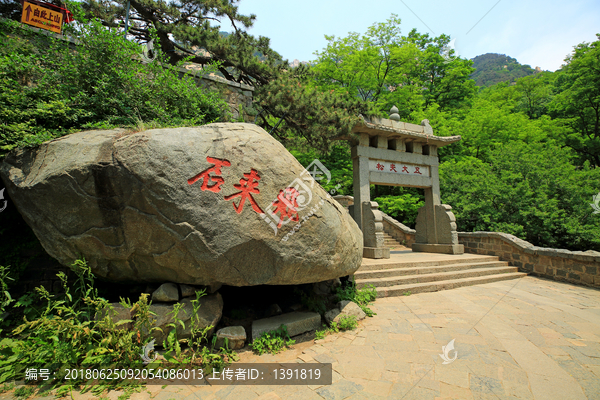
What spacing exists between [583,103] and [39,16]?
2480 centimetres

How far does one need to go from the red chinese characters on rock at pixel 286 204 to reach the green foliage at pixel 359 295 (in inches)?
78.5

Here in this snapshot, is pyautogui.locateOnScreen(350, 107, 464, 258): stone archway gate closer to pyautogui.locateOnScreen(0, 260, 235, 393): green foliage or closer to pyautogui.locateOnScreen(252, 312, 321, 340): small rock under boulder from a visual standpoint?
pyautogui.locateOnScreen(252, 312, 321, 340): small rock under boulder

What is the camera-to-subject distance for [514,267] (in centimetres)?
757

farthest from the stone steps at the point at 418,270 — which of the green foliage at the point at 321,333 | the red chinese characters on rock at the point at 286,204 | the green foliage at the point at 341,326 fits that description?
the red chinese characters on rock at the point at 286,204

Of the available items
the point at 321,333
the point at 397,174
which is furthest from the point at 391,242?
the point at 321,333

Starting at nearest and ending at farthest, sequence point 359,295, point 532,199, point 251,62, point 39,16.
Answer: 1. point 359,295
2. point 39,16
3. point 251,62
4. point 532,199

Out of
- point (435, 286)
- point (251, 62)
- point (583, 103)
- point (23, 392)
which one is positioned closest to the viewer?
point (23, 392)

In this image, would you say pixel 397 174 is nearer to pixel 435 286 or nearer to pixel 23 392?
pixel 435 286

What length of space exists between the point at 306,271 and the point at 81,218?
270 centimetres

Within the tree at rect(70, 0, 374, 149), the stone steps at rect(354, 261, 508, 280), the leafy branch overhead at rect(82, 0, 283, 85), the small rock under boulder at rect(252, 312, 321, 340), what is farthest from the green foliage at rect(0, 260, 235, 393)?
the leafy branch overhead at rect(82, 0, 283, 85)

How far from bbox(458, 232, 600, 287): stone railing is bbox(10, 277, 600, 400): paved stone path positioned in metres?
1.68

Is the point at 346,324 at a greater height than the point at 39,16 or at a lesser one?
lesser

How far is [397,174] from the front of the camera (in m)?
8.55

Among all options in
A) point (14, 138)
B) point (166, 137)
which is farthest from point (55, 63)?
point (166, 137)
